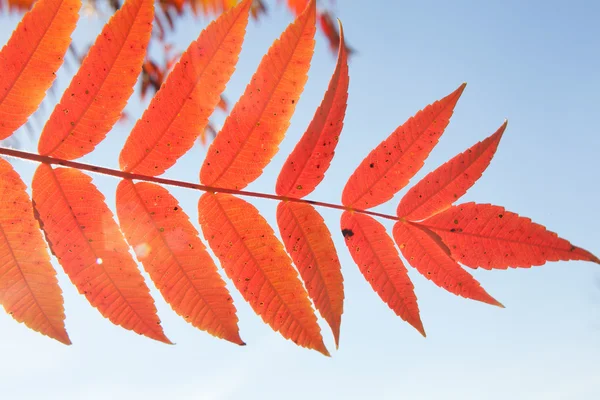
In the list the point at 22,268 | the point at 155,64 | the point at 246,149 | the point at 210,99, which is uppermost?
the point at 155,64

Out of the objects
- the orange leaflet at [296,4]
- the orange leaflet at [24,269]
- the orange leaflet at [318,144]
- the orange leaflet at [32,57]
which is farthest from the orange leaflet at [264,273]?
the orange leaflet at [296,4]

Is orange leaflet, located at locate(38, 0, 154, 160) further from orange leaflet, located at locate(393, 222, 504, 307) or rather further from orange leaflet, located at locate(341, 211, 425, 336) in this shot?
orange leaflet, located at locate(393, 222, 504, 307)

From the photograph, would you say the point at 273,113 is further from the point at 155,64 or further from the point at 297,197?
the point at 155,64

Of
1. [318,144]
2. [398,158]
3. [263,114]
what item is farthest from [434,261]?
[263,114]

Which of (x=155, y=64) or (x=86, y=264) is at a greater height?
(x=155, y=64)

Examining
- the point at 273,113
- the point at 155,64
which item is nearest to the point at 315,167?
the point at 273,113

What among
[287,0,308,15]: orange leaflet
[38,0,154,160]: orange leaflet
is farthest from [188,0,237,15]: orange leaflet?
[38,0,154,160]: orange leaflet

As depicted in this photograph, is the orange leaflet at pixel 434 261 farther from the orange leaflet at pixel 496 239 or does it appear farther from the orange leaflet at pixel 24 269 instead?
the orange leaflet at pixel 24 269
